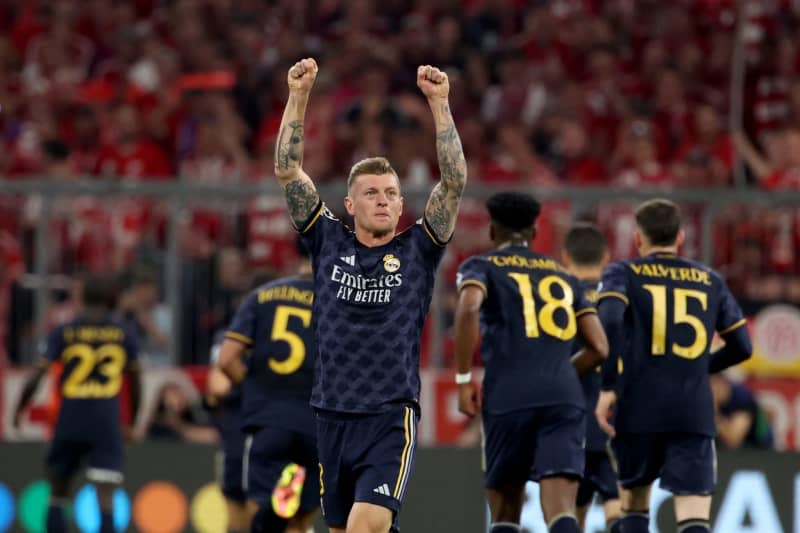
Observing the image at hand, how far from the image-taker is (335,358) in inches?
308

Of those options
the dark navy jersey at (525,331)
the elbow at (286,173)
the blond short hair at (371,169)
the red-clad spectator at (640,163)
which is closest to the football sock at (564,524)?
the dark navy jersey at (525,331)

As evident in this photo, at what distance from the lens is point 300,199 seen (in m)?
7.89

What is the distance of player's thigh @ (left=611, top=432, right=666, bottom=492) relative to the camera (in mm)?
9656

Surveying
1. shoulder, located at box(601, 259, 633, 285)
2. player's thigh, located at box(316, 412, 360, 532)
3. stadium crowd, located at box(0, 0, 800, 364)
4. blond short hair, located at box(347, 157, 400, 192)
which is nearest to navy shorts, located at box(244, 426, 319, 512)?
shoulder, located at box(601, 259, 633, 285)

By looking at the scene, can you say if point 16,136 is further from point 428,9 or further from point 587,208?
point 587,208

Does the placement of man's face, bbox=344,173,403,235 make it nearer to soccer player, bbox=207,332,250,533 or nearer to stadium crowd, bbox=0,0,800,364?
soccer player, bbox=207,332,250,533

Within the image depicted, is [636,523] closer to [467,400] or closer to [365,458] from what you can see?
[467,400]

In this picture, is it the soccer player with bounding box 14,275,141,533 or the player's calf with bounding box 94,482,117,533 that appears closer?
the soccer player with bounding box 14,275,141,533

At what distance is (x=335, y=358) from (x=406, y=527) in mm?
6289

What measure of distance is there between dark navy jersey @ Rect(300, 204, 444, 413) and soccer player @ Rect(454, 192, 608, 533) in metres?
1.32

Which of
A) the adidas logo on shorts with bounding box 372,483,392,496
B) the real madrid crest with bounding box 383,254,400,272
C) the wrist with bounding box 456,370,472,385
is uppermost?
the real madrid crest with bounding box 383,254,400,272

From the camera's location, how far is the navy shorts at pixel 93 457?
510 inches

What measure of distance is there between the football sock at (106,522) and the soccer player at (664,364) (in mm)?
4790

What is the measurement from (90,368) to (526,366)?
4.75 m
